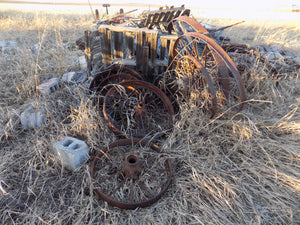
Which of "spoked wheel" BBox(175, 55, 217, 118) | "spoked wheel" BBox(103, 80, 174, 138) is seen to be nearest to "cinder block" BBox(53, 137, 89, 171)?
"spoked wheel" BBox(103, 80, 174, 138)

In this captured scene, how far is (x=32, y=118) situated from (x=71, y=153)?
119 cm

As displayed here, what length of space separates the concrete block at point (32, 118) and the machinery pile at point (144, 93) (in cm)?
89

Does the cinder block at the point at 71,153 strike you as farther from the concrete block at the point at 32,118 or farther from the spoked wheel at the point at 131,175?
the concrete block at the point at 32,118

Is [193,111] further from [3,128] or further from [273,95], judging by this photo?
[3,128]

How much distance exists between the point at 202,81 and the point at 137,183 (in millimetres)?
1885

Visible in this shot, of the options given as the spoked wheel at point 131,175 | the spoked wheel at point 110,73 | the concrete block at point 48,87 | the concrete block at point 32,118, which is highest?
the spoked wheel at point 110,73

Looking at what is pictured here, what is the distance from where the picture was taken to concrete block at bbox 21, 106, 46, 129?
315 cm

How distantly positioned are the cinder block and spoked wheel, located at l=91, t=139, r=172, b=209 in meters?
0.21

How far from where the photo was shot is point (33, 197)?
92.3 inches

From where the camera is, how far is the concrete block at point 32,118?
3146 mm

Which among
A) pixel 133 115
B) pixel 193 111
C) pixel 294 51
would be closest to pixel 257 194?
pixel 193 111

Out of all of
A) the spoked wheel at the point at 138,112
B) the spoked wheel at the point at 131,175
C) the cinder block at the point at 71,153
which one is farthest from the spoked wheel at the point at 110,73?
the spoked wheel at the point at 131,175

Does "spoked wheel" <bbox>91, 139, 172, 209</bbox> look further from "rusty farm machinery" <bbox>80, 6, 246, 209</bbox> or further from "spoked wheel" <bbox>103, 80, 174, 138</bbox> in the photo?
"spoked wheel" <bbox>103, 80, 174, 138</bbox>

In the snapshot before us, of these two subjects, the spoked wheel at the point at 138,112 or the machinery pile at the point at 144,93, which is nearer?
the machinery pile at the point at 144,93
